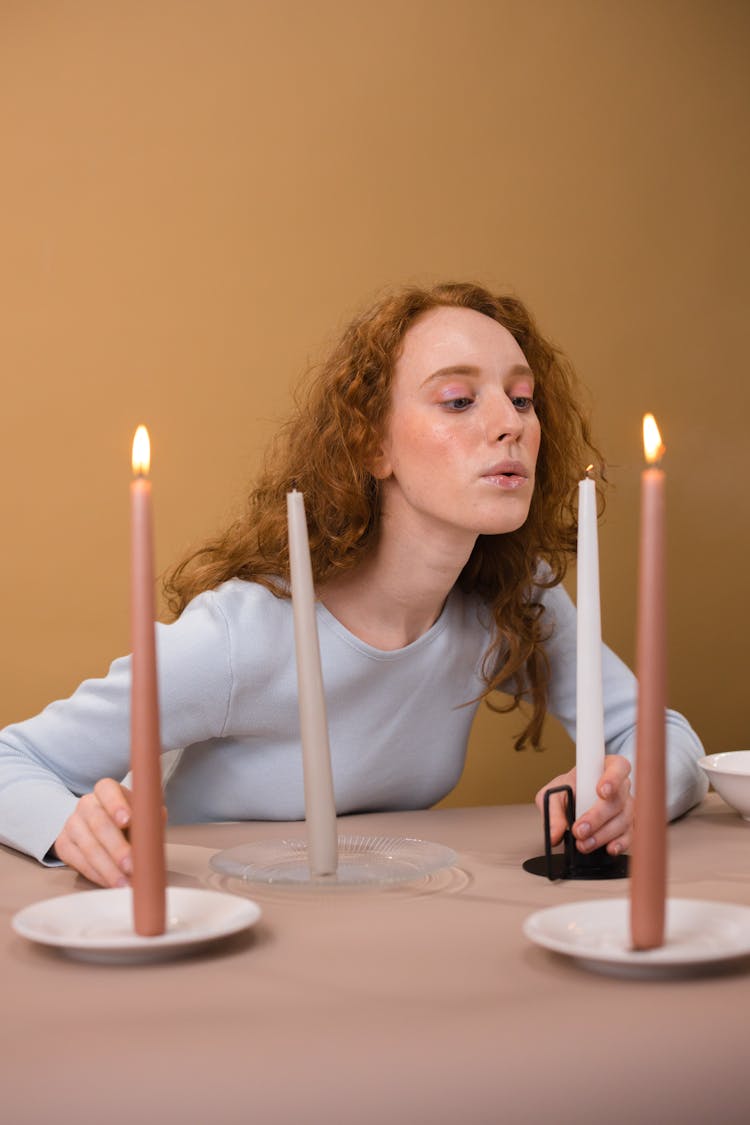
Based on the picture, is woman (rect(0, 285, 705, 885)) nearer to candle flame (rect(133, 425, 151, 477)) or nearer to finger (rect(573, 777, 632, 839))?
finger (rect(573, 777, 632, 839))

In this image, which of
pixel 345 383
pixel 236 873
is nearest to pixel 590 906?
pixel 236 873

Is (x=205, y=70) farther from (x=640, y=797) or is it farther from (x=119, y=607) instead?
(x=640, y=797)

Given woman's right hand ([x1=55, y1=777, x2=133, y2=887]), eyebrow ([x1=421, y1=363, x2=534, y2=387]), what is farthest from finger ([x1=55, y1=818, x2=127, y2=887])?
eyebrow ([x1=421, y1=363, x2=534, y2=387])

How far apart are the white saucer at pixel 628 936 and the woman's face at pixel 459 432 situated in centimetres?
57

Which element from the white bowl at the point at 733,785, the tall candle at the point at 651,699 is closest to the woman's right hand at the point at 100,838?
the tall candle at the point at 651,699

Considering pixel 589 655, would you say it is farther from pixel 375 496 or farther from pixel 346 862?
pixel 375 496

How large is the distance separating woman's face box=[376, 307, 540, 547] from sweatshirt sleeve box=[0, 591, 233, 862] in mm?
242

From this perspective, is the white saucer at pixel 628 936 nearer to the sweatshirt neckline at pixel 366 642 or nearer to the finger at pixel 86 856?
the finger at pixel 86 856

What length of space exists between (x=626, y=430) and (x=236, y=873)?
1.92 meters

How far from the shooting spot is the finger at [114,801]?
0.81 metres

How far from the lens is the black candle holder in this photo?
0.82 m

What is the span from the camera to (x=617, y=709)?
4.35 feet

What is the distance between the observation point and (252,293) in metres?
2.30

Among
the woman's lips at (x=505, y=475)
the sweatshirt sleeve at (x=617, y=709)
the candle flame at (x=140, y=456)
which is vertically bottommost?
the sweatshirt sleeve at (x=617, y=709)
